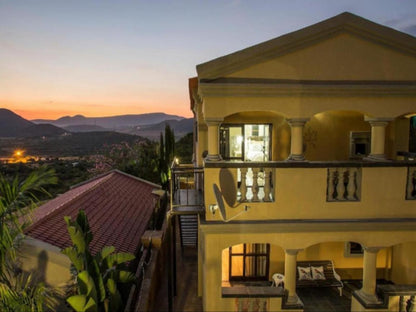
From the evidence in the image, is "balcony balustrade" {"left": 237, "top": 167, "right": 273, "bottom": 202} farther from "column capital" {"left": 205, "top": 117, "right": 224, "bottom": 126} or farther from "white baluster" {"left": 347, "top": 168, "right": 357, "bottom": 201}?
"white baluster" {"left": 347, "top": 168, "right": 357, "bottom": 201}

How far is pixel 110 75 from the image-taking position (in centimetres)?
2906

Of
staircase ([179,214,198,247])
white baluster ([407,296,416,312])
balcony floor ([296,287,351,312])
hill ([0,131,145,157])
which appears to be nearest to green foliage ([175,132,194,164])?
hill ([0,131,145,157])

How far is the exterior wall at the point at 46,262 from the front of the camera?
6516mm

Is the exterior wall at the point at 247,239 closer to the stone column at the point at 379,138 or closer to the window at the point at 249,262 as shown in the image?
the stone column at the point at 379,138

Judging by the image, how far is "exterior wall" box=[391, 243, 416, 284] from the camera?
829cm

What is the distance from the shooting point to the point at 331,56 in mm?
6594

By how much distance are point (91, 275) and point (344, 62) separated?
7.39 meters

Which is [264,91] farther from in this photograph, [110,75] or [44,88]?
[44,88]

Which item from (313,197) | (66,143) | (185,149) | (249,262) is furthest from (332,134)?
(66,143)

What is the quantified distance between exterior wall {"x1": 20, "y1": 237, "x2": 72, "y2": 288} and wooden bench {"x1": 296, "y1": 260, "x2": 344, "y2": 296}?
6.31 metres

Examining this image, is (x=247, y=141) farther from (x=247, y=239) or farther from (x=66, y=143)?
(x=66, y=143)

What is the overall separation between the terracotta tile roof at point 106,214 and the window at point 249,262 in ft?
10.3

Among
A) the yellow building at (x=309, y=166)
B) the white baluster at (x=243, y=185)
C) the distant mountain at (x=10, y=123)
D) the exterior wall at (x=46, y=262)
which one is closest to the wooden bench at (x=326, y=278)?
the yellow building at (x=309, y=166)

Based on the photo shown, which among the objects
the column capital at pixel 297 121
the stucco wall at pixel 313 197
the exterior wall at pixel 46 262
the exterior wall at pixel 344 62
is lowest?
the exterior wall at pixel 46 262
